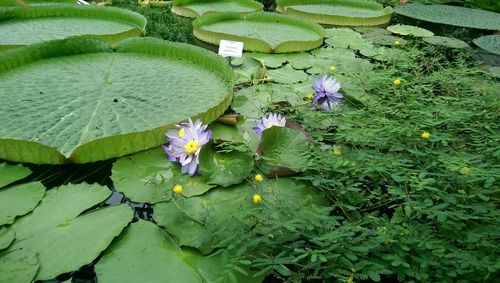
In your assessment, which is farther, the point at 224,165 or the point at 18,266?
the point at 224,165

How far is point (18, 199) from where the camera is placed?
1.24 meters

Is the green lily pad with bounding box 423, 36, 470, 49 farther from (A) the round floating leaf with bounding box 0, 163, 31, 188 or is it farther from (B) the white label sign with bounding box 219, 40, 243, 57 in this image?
(A) the round floating leaf with bounding box 0, 163, 31, 188

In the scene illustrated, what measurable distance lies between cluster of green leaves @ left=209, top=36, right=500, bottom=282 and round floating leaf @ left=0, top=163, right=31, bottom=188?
0.73m

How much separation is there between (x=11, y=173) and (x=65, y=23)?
1786 mm

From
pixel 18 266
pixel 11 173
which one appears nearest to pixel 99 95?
pixel 11 173

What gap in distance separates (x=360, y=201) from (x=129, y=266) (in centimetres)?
66

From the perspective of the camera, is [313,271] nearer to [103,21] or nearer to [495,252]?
[495,252]

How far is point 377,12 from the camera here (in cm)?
374

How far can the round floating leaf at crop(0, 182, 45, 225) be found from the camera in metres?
1.17

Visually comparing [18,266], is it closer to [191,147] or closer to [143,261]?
[143,261]

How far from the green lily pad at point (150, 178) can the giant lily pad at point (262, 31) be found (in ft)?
4.31

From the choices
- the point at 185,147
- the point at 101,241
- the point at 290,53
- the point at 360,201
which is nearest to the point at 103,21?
the point at 290,53

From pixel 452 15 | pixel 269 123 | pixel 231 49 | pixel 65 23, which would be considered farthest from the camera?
pixel 452 15

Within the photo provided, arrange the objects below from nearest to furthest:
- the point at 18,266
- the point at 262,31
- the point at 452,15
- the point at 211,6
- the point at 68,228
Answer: the point at 18,266 < the point at 68,228 < the point at 262,31 < the point at 211,6 < the point at 452,15
